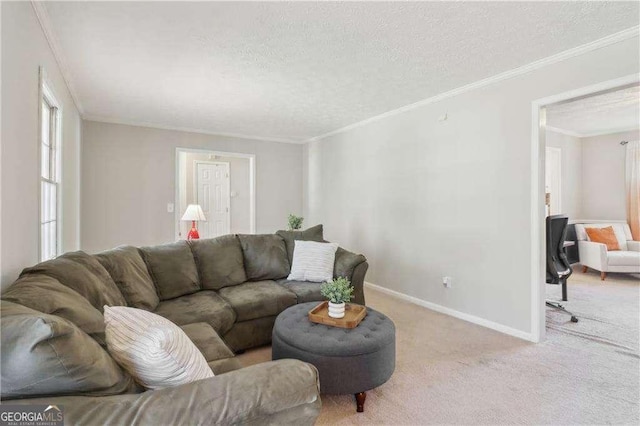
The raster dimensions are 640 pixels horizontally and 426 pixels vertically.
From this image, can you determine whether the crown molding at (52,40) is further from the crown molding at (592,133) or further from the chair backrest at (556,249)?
the crown molding at (592,133)

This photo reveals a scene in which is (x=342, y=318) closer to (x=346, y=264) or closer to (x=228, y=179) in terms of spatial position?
(x=346, y=264)

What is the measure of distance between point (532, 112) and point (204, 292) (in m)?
3.44

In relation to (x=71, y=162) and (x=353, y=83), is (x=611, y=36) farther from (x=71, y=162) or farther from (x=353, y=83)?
(x=71, y=162)

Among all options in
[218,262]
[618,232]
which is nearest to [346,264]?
[218,262]

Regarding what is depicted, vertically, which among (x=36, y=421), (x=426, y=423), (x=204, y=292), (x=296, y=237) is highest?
(x=296, y=237)

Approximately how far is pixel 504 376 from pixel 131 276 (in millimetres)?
2867

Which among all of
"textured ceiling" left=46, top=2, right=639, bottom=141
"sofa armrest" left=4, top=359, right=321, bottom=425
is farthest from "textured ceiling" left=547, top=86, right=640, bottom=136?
"sofa armrest" left=4, top=359, right=321, bottom=425

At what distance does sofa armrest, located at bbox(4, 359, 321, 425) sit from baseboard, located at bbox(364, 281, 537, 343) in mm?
2680

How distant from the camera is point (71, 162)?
353 centimetres

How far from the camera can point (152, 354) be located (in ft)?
3.59

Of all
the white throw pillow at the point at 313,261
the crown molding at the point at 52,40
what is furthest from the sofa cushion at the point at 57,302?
the white throw pillow at the point at 313,261

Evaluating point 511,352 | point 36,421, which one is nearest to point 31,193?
point 36,421

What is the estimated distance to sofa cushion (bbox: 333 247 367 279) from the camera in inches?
130

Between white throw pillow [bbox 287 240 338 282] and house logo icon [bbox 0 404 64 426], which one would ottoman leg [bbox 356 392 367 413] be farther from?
house logo icon [bbox 0 404 64 426]
